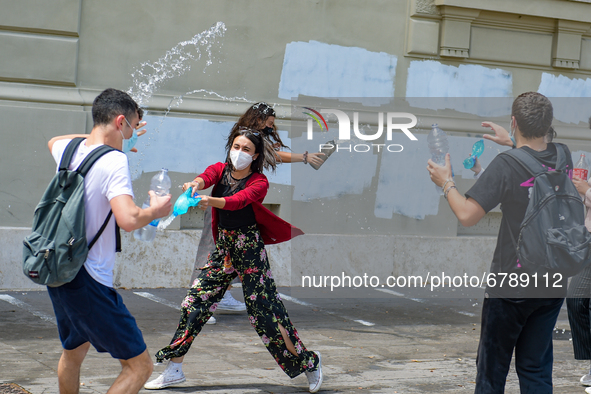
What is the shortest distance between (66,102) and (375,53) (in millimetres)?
4202

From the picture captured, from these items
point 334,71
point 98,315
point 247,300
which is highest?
point 334,71

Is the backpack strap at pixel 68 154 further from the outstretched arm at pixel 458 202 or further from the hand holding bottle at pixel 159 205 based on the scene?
the outstretched arm at pixel 458 202

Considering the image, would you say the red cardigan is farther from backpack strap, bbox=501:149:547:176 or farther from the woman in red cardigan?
backpack strap, bbox=501:149:547:176

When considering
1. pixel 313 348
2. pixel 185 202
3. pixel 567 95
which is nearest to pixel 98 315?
pixel 185 202

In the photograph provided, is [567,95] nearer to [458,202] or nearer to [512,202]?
[512,202]

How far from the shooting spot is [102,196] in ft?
10.7

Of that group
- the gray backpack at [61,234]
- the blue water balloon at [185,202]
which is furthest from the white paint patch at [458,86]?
the gray backpack at [61,234]

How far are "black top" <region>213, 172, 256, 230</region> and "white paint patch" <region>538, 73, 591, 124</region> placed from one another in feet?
23.6

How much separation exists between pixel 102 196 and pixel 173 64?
18.4ft

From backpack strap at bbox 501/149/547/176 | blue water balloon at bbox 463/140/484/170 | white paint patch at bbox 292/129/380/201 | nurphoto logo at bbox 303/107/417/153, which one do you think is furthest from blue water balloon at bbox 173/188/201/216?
nurphoto logo at bbox 303/107/417/153

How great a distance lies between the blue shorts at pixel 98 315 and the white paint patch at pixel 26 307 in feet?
10.7

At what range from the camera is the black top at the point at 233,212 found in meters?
4.84

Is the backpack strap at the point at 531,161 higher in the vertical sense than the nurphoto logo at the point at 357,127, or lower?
lower

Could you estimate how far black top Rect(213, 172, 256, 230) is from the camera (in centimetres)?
484
